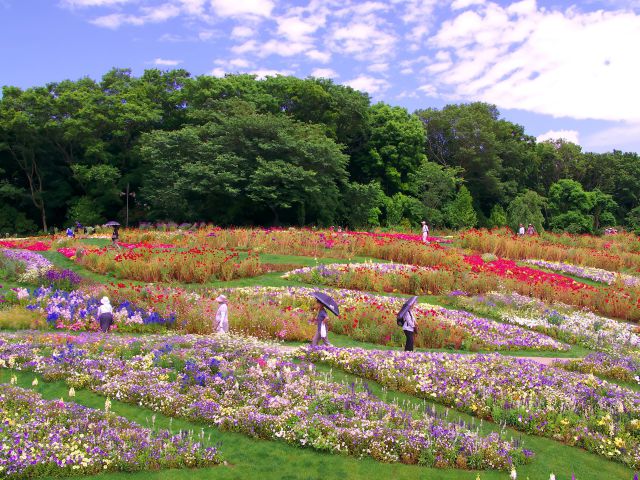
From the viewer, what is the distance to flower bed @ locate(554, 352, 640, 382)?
9.87 metres

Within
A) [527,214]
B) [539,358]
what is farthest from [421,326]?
[527,214]

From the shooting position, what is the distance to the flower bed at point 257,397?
252 inches

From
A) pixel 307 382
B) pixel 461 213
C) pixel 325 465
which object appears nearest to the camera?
pixel 325 465

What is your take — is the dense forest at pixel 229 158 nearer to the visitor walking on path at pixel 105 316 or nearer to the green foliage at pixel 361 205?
the green foliage at pixel 361 205

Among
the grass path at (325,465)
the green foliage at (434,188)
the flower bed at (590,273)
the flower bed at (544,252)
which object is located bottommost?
the grass path at (325,465)

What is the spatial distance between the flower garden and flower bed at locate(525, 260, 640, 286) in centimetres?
327

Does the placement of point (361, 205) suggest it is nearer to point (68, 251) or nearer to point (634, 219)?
point (68, 251)

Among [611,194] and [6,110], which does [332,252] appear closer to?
[6,110]

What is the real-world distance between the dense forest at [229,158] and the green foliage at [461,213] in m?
0.12

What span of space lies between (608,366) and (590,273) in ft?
38.4

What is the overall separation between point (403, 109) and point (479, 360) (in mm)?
41858

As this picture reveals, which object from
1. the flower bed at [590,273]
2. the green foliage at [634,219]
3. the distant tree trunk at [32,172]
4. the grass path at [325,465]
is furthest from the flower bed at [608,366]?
the green foliage at [634,219]

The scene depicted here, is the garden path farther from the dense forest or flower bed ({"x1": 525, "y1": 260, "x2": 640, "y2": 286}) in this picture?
the dense forest

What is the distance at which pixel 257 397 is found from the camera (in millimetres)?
7445
